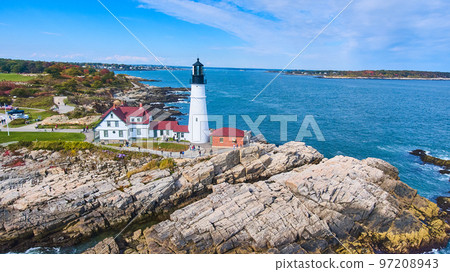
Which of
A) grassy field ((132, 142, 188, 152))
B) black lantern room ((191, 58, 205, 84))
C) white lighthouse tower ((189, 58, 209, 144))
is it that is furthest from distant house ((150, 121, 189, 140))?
black lantern room ((191, 58, 205, 84))

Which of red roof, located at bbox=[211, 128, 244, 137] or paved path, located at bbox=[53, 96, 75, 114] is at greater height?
paved path, located at bbox=[53, 96, 75, 114]

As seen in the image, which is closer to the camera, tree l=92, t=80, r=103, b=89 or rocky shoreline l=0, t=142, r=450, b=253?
rocky shoreline l=0, t=142, r=450, b=253

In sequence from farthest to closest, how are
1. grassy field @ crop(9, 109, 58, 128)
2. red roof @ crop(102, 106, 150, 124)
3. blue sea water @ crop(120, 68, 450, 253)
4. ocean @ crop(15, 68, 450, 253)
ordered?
grassy field @ crop(9, 109, 58, 128) → blue sea water @ crop(120, 68, 450, 253) → ocean @ crop(15, 68, 450, 253) → red roof @ crop(102, 106, 150, 124)

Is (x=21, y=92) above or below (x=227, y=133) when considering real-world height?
above

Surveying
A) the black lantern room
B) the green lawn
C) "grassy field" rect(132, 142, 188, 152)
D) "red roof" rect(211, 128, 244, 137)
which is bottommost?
"grassy field" rect(132, 142, 188, 152)

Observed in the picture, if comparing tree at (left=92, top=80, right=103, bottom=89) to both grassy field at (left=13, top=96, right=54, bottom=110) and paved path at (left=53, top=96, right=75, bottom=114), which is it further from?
grassy field at (left=13, top=96, right=54, bottom=110)

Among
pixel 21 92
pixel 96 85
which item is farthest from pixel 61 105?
pixel 96 85

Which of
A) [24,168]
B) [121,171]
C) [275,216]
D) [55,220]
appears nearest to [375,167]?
[275,216]

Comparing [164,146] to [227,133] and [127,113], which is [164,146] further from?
[227,133]
